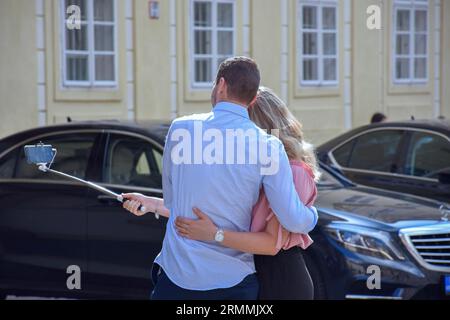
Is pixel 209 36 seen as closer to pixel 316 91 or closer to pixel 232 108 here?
pixel 316 91

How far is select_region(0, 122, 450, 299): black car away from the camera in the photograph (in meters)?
6.57

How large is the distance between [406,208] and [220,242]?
3727mm

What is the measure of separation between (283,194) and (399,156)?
5.53 meters

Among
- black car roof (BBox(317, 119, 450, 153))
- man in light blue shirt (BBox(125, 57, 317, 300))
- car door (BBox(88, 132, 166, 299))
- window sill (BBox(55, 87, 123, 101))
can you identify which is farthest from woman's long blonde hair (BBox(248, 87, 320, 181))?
window sill (BBox(55, 87, 123, 101))

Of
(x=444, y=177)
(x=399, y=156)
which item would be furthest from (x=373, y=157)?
(x=444, y=177)

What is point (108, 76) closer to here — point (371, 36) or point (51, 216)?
point (371, 36)

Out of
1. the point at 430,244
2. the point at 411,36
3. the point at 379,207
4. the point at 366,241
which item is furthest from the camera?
the point at 411,36

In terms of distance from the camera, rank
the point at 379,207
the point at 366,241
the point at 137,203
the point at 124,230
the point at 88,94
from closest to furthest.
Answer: the point at 137,203 < the point at 366,241 < the point at 124,230 < the point at 379,207 < the point at 88,94

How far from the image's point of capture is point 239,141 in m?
3.77

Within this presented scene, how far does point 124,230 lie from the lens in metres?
6.97

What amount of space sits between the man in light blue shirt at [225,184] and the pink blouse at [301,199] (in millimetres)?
41

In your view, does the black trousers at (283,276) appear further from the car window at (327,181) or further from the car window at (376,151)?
the car window at (376,151)

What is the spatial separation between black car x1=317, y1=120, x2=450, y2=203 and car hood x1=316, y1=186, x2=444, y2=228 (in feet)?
2.92

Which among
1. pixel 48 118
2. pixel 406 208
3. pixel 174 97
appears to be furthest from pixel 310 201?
pixel 174 97
